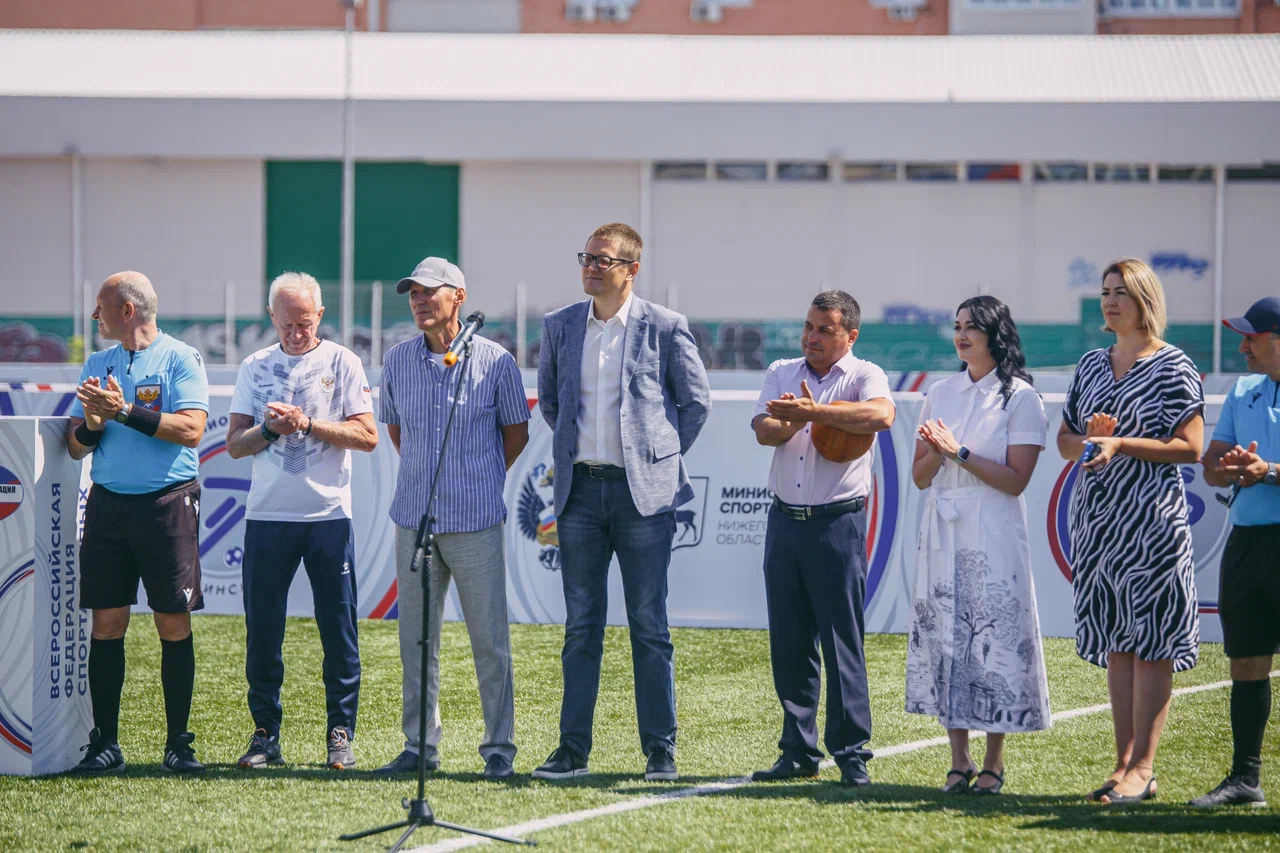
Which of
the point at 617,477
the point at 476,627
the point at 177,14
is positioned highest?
the point at 177,14

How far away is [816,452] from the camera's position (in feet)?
18.8

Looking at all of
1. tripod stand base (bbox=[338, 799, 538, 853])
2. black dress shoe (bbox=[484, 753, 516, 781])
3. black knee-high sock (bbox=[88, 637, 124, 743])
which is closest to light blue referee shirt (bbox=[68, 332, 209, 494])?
black knee-high sock (bbox=[88, 637, 124, 743])

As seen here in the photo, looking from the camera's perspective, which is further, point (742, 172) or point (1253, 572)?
point (742, 172)

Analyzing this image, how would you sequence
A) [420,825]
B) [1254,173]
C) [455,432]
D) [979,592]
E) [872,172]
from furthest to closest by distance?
[872,172], [1254,173], [455,432], [979,592], [420,825]

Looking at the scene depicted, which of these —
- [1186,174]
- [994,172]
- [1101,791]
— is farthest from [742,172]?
[1101,791]

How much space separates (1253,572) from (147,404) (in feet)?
14.9

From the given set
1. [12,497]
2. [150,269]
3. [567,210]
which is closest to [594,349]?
[12,497]

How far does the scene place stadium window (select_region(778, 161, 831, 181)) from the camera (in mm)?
26359

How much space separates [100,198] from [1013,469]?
24816mm

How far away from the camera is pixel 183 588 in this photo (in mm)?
5852

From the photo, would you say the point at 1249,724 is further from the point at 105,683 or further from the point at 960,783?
the point at 105,683

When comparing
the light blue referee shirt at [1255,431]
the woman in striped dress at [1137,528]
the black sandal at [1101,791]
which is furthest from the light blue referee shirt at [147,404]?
the light blue referee shirt at [1255,431]

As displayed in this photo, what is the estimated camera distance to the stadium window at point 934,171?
85.8 feet

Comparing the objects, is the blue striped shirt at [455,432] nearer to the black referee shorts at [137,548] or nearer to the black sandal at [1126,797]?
the black referee shorts at [137,548]
